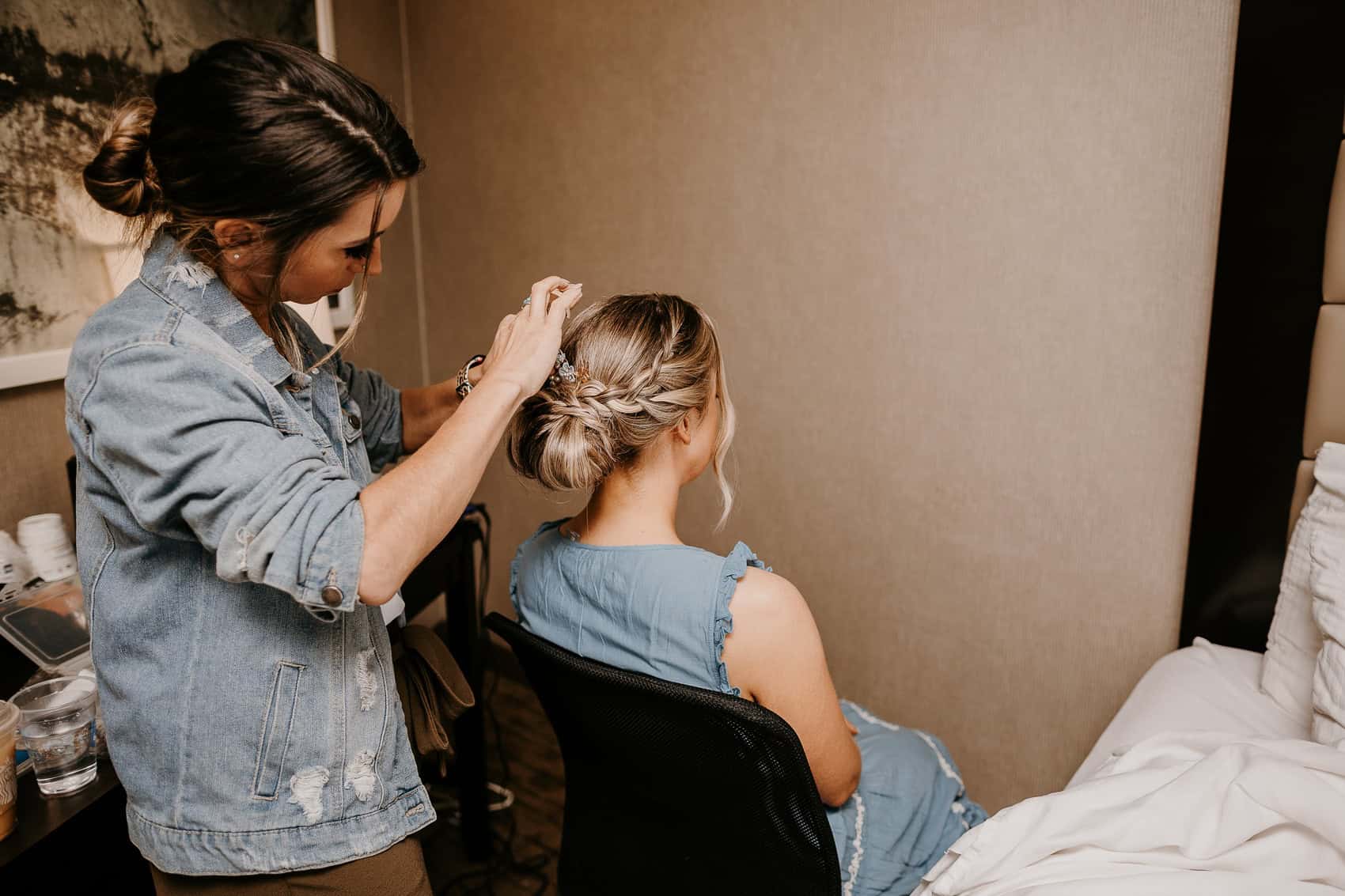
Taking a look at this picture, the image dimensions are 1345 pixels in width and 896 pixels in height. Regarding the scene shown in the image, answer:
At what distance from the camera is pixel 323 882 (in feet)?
2.85

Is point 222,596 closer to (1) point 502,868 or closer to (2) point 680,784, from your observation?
(2) point 680,784

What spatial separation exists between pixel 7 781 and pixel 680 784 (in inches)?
30.1

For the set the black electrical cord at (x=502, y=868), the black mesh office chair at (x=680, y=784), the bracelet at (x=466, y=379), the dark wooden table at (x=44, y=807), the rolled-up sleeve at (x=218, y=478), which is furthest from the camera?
the black electrical cord at (x=502, y=868)

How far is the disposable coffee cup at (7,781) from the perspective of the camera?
93 centimetres

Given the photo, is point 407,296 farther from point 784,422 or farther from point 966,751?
point 966,751

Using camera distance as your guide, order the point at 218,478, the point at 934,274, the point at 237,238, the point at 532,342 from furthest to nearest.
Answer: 1. the point at 934,274
2. the point at 532,342
3. the point at 237,238
4. the point at 218,478

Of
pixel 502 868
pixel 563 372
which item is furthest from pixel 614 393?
pixel 502 868

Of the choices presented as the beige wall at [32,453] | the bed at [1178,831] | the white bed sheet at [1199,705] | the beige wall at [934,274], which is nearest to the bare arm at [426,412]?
the beige wall at [32,453]

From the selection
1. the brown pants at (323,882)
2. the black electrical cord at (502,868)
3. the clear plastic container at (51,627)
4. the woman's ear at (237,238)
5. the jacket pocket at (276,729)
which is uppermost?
the woman's ear at (237,238)

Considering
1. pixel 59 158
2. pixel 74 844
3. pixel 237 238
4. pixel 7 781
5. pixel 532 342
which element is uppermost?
pixel 59 158

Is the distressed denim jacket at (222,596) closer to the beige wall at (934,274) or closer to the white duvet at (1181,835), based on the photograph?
the white duvet at (1181,835)

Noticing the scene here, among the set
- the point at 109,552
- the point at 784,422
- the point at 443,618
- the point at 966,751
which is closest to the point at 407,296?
the point at 443,618

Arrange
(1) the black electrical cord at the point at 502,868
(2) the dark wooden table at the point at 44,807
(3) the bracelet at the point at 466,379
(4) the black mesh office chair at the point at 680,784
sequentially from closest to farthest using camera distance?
(4) the black mesh office chair at the point at 680,784
(2) the dark wooden table at the point at 44,807
(3) the bracelet at the point at 466,379
(1) the black electrical cord at the point at 502,868

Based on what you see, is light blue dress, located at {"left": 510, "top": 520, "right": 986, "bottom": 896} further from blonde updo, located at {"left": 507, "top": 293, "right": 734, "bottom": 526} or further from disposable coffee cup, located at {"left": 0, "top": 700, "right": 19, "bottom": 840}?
disposable coffee cup, located at {"left": 0, "top": 700, "right": 19, "bottom": 840}
